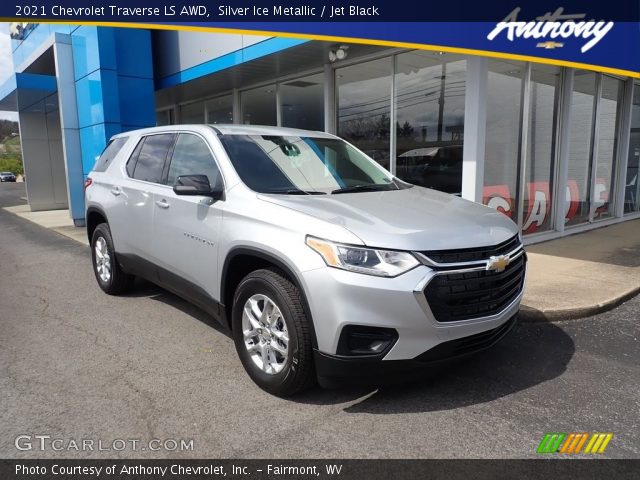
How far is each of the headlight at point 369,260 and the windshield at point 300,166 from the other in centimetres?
95

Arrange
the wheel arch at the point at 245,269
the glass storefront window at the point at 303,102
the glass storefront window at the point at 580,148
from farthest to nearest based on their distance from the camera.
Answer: the glass storefront window at the point at 303,102 < the glass storefront window at the point at 580,148 < the wheel arch at the point at 245,269

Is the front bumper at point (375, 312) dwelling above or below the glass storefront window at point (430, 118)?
below

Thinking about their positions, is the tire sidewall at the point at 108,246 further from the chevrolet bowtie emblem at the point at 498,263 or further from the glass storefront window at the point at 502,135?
the glass storefront window at the point at 502,135

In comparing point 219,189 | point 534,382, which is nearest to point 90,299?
point 219,189

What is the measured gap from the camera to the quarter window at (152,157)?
4.68m

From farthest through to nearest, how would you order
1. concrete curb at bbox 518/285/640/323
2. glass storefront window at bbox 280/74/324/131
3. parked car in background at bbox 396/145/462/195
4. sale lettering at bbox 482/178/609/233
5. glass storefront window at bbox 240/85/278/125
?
glass storefront window at bbox 240/85/278/125, glass storefront window at bbox 280/74/324/131, parked car in background at bbox 396/145/462/195, sale lettering at bbox 482/178/609/233, concrete curb at bbox 518/285/640/323

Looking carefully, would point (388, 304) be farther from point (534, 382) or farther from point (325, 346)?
point (534, 382)

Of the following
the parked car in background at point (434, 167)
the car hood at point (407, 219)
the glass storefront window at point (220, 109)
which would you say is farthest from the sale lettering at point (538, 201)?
the glass storefront window at point (220, 109)

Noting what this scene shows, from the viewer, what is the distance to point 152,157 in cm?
488

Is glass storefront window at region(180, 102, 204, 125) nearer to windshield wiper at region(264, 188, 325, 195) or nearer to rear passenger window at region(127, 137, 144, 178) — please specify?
rear passenger window at region(127, 137, 144, 178)

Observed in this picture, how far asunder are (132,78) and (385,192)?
10130mm

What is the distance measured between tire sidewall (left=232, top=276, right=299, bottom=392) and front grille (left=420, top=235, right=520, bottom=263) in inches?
36.2

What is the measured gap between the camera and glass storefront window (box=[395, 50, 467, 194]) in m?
8.11

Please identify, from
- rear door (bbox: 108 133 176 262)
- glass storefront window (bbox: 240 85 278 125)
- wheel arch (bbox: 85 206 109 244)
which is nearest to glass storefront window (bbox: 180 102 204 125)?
glass storefront window (bbox: 240 85 278 125)
